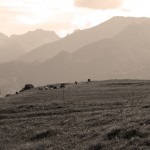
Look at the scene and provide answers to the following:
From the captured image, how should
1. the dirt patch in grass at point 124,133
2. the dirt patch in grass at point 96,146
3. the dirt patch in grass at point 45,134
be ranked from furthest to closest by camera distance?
1. the dirt patch in grass at point 45,134
2. the dirt patch in grass at point 124,133
3. the dirt patch in grass at point 96,146

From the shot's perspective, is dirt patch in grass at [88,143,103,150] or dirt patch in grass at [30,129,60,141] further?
dirt patch in grass at [30,129,60,141]

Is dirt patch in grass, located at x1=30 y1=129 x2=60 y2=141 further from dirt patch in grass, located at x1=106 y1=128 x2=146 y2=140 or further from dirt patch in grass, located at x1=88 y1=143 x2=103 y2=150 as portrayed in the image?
dirt patch in grass, located at x1=88 y1=143 x2=103 y2=150

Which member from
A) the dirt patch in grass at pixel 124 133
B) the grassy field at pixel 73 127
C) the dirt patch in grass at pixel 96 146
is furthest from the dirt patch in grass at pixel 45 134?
the dirt patch in grass at pixel 96 146

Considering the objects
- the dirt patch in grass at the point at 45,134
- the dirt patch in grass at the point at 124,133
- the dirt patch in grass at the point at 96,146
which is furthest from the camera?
the dirt patch in grass at the point at 45,134

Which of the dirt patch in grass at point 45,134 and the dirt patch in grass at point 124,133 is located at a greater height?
the dirt patch in grass at point 124,133

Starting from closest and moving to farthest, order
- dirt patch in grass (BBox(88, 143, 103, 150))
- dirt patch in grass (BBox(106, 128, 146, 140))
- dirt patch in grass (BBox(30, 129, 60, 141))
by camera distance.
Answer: dirt patch in grass (BBox(88, 143, 103, 150)), dirt patch in grass (BBox(106, 128, 146, 140)), dirt patch in grass (BBox(30, 129, 60, 141))

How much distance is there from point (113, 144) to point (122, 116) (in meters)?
14.0

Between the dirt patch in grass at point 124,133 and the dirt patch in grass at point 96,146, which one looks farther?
the dirt patch in grass at point 124,133

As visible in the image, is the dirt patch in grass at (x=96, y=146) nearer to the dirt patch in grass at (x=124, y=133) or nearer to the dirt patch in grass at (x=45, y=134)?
the dirt patch in grass at (x=124, y=133)

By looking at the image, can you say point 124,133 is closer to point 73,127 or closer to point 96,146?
point 96,146

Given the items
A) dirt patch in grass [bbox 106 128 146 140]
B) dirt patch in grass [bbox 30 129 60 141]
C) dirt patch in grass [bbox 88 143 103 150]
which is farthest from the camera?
dirt patch in grass [bbox 30 129 60 141]

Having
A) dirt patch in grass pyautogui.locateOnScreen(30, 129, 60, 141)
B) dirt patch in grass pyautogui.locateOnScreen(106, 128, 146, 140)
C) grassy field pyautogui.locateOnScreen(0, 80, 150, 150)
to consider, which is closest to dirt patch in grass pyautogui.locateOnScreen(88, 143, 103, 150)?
grassy field pyautogui.locateOnScreen(0, 80, 150, 150)

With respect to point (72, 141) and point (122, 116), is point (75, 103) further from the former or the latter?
point (72, 141)

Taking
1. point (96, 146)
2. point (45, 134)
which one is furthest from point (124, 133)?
point (45, 134)
